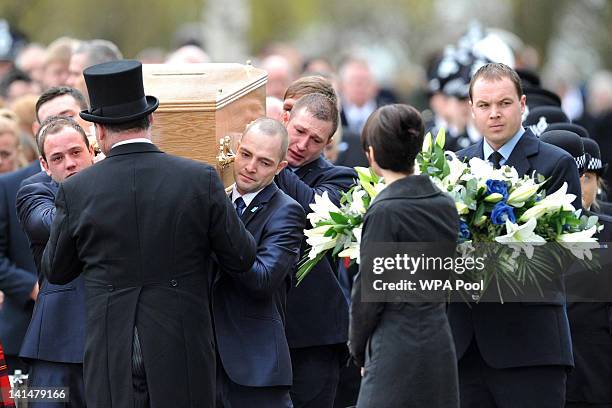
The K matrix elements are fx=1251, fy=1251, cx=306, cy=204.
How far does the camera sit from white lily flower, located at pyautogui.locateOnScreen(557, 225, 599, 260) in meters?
5.72

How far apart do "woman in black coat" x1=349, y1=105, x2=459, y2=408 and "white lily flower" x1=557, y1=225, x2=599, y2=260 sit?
2.34 feet

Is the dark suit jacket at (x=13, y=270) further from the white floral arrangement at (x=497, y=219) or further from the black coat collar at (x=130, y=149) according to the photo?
the white floral arrangement at (x=497, y=219)

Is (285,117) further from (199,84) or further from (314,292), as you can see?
(314,292)

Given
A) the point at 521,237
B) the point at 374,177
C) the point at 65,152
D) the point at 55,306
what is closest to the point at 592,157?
the point at 521,237

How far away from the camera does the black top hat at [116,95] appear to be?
5.45 metres

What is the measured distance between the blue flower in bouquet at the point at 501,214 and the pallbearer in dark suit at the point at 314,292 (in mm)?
1120

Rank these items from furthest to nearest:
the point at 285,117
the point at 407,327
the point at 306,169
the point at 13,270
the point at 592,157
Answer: the point at 13,270, the point at 592,157, the point at 285,117, the point at 306,169, the point at 407,327

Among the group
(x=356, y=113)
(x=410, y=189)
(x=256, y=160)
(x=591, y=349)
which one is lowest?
(x=356, y=113)

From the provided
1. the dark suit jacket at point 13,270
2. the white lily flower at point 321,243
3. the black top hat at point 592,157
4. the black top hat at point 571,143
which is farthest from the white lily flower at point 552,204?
the dark suit jacket at point 13,270

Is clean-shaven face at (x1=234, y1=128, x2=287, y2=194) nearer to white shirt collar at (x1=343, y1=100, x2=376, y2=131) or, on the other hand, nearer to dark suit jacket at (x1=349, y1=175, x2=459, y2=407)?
dark suit jacket at (x1=349, y1=175, x2=459, y2=407)

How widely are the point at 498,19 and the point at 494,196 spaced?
87.8ft

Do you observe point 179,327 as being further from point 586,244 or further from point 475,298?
point 586,244

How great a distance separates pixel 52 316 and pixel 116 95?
1.37 metres

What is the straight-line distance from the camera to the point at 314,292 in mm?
6656
